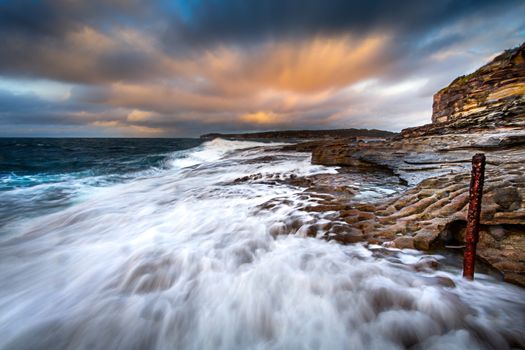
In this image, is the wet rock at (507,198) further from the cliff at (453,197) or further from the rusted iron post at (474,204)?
the rusted iron post at (474,204)

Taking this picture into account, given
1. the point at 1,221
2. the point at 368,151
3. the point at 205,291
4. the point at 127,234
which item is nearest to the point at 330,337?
the point at 205,291

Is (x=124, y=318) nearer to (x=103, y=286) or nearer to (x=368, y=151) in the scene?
(x=103, y=286)

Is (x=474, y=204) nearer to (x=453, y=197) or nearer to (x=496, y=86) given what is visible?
(x=453, y=197)

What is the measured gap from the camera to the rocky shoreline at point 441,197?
2.37 meters

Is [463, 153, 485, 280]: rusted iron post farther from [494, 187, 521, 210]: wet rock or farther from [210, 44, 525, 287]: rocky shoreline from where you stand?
[494, 187, 521, 210]: wet rock

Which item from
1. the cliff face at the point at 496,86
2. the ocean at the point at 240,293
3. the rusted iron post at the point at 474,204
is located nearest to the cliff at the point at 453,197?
the ocean at the point at 240,293

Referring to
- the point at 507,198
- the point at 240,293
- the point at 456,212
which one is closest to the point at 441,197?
the point at 456,212

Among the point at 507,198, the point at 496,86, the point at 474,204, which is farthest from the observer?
the point at 496,86

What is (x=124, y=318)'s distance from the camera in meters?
2.15

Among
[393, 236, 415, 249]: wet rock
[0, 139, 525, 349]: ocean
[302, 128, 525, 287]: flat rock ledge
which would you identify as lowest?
[0, 139, 525, 349]: ocean

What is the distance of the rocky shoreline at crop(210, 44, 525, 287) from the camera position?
7.76 feet

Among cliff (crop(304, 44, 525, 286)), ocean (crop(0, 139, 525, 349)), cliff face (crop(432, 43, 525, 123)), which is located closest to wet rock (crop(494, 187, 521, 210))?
cliff (crop(304, 44, 525, 286))

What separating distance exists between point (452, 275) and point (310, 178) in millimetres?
4562

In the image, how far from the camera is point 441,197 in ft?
10.6
